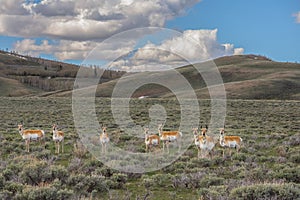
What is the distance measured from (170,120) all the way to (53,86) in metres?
131

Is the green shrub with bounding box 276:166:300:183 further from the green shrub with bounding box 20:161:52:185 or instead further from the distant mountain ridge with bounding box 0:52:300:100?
the distant mountain ridge with bounding box 0:52:300:100

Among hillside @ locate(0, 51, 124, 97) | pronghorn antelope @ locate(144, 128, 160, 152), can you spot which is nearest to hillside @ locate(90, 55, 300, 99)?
pronghorn antelope @ locate(144, 128, 160, 152)

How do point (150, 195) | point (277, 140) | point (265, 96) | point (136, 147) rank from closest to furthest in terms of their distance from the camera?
point (150, 195)
point (136, 147)
point (277, 140)
point (265, 96)

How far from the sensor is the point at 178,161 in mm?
13016

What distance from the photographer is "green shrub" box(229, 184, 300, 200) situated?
24.8 feet

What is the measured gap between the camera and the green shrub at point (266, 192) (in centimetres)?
756

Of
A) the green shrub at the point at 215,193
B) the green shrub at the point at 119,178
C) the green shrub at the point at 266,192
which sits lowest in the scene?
the green shrub at the point at 119,178

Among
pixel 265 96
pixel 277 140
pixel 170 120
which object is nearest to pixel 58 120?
pixel 170 120

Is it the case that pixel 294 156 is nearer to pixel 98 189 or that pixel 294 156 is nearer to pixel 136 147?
pixel 136 147

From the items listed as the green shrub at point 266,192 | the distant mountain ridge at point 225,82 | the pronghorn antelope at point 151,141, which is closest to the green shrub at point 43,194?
the green shrub at point 266,192

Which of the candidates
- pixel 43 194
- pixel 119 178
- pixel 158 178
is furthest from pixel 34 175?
pixel 158 178

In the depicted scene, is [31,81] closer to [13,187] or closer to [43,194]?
[13,187]

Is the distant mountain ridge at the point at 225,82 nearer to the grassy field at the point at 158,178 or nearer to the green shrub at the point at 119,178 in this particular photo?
the grassy field at the point at 158,178

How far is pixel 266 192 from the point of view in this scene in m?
7.62
